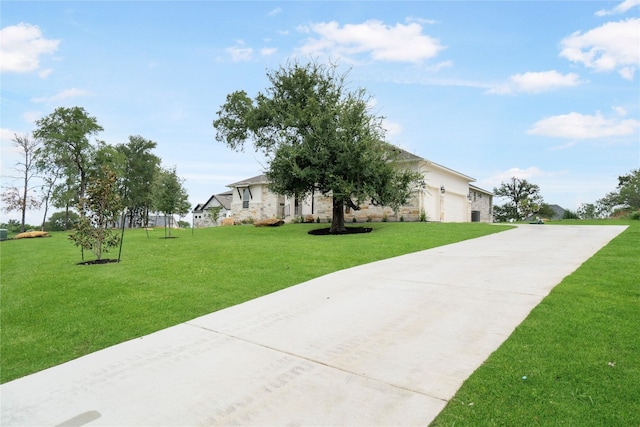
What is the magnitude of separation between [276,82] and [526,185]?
37.9m

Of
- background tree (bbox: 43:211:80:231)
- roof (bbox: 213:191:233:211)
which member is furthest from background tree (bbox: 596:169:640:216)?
background tree (bbox: 43:211:80:231)

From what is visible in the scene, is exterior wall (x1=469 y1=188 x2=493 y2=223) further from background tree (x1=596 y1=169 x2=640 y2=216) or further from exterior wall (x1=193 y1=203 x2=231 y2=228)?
exterior wall (x1=193 y1=203 x2=231 y2=228)

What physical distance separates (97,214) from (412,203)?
18.3 meters

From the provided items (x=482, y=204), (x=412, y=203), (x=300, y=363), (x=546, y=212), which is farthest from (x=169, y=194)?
(x=546, y=212)

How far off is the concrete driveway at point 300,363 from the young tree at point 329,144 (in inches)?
446

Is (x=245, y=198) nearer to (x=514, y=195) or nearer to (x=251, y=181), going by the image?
(x=251, y=181)

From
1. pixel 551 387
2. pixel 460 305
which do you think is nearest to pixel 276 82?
pixel 460 305

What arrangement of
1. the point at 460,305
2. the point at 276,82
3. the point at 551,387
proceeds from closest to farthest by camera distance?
the point at 551,387 → the point at 460,305 → the point at 276,82

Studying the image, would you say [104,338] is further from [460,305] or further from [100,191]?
[100,191]

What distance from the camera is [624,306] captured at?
4.93 meters

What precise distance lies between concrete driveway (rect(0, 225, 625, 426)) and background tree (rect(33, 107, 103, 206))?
3561 cm

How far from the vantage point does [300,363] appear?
3656mm

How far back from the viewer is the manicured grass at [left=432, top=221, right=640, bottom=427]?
2.64m

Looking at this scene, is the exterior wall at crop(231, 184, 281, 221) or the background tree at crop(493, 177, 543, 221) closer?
the exterior wall at crop(231, 184, 281, 221)
